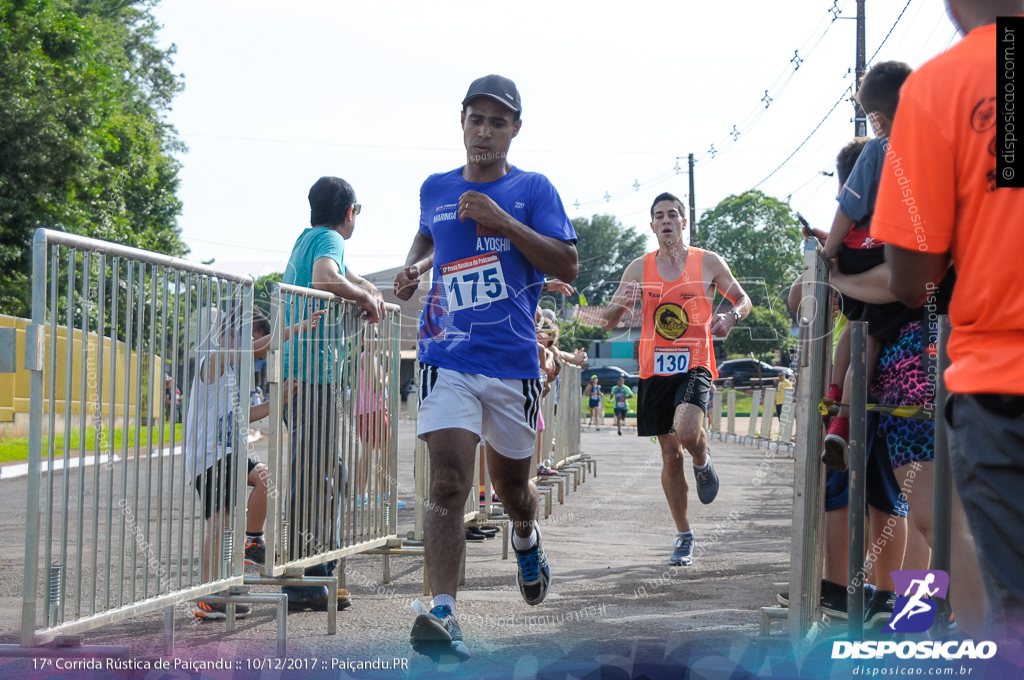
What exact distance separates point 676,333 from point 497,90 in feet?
10.9

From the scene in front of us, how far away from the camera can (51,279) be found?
3.46 meters

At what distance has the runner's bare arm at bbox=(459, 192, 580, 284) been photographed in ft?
14.9

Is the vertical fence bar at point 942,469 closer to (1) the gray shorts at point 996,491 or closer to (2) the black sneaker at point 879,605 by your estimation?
(1) the gray shorts at point 996,491

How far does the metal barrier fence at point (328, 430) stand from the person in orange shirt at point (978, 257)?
9.98 ft

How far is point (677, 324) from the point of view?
7758 mm

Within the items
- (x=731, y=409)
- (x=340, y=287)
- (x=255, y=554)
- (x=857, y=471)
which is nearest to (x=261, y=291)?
(x=340, y=287)

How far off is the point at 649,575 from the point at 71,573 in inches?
147

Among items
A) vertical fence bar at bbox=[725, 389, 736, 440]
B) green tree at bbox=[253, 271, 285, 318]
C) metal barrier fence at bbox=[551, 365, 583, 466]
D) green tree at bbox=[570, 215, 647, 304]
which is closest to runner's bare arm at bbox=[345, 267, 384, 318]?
green tree at bbox=[253, 271, 285, 318]

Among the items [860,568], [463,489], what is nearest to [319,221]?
[463,489]

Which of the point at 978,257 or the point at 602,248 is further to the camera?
the point at 602,248

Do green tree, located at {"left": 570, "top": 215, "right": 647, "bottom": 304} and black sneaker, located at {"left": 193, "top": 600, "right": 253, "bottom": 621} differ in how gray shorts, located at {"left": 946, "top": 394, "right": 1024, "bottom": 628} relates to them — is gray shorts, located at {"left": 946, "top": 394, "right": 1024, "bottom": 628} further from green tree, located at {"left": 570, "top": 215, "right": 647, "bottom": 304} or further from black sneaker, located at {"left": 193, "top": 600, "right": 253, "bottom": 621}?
green tree, located at {"left": 570, "top": 215, "right": 647, "bottom": 304}

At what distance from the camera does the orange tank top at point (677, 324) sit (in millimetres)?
7730

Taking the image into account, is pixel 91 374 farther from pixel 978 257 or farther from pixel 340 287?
pixel 978 257

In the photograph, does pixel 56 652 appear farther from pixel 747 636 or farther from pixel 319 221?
pixel 319 221
